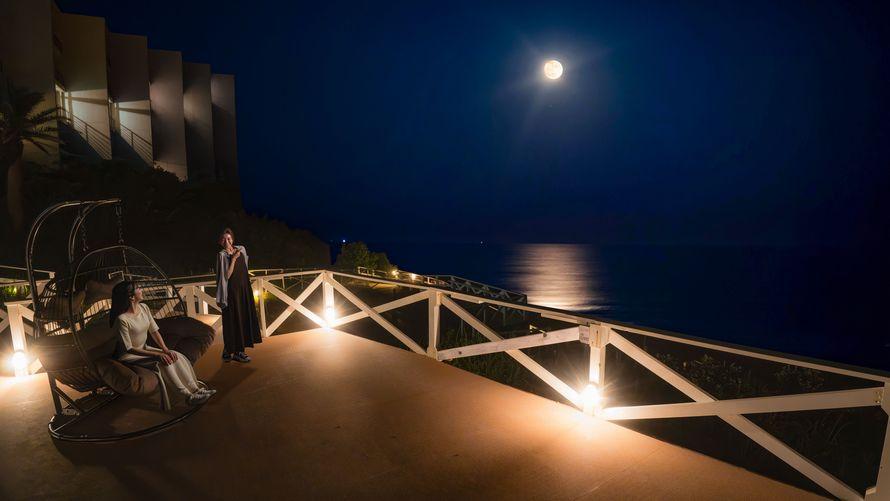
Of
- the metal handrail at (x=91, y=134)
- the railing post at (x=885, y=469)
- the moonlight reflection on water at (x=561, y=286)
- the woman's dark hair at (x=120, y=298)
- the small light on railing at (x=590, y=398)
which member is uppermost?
the metal handrail at (x=91, y=134)

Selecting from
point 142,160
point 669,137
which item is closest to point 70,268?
point 142,160

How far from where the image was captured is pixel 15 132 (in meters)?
15.6

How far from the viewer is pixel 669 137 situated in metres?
146

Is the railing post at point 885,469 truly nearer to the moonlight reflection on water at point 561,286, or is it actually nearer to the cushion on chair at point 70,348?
the cushion on chair at point 70,348

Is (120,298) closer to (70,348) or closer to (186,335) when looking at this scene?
(70,348)

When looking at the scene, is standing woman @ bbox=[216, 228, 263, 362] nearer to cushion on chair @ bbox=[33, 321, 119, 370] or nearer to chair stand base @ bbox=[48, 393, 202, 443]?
cushion on chair @ bbox=[33, 321, 119, 370]

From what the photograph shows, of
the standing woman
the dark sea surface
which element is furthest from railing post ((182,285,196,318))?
the dark sea surface

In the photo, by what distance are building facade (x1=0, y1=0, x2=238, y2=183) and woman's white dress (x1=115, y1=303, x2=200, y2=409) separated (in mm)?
20524

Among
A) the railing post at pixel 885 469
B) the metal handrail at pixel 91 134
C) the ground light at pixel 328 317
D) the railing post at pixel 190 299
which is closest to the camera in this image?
the railing post at pixel 885 469

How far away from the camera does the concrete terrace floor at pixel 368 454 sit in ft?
9.45

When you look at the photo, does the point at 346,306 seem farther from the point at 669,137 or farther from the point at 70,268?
the point at 669,137

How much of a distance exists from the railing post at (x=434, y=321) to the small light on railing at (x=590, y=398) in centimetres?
214

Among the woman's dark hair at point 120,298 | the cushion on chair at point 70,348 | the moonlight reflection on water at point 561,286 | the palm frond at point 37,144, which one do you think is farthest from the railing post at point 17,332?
the moonlight reflection on water at point 561,286

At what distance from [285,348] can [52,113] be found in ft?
65.8
